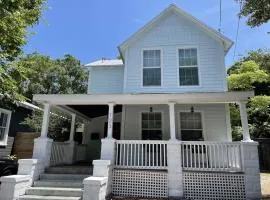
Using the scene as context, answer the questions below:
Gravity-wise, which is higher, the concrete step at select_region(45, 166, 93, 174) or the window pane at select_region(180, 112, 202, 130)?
the window pane at select_region(180, 112, 202, 130)

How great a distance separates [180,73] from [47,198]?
23.6ft

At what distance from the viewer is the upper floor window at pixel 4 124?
36.2 ft

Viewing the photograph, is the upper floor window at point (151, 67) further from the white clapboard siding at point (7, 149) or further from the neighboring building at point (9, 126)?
the white clapboard siding at point (7, 149)

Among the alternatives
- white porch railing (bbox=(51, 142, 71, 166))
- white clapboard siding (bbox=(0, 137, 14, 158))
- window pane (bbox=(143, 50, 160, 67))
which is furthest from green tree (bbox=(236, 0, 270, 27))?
white clapboard siding (bbox=(0, 137, 14, 158))

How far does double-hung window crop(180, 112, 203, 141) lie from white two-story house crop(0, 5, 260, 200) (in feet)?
0.13

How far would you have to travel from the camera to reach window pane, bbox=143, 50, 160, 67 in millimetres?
11195

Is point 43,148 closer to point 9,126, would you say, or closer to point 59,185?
point 59,185

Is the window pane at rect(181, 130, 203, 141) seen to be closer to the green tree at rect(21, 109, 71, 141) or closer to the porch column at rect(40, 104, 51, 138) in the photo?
the porch column at rect(40, 104, 51, 138)

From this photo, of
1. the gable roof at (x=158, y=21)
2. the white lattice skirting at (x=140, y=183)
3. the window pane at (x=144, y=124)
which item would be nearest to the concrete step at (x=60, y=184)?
the white lattice skirting at (x=140, y=183)

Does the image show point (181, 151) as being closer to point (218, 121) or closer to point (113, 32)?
point (218, 121)

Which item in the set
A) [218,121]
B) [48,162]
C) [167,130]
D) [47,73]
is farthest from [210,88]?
[47,73]

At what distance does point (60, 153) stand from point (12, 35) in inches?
198

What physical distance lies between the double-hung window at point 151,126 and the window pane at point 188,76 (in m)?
1.84

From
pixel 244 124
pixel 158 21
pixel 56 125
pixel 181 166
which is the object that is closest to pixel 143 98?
pixel 181 166
